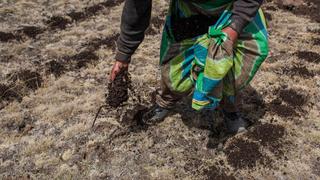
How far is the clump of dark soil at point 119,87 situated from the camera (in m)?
4.83

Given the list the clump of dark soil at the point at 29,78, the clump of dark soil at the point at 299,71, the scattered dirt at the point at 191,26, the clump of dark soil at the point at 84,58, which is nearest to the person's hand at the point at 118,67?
the scattered dirt at the point at 191,26

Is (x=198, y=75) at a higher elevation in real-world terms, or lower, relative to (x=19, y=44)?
higher

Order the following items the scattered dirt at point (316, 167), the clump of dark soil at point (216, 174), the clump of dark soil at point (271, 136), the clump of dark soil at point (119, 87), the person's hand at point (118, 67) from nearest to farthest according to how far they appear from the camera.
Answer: the person's hand at point (118, 67), the clump of dark soil at point (119, 87), the clump of dark soil at point (216, 174), the scattered dirt at point (316, 167), the clump of dark soil at point (271, 136)

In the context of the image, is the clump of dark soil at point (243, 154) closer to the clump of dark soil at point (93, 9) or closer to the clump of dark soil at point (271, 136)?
the clump of dark soil at point (271, 136)

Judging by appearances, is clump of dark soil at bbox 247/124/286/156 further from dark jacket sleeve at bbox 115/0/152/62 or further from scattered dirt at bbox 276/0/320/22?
scattered dirt at bbox 276/0/320/22

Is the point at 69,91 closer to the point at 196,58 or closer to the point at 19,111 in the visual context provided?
the point at 19,111

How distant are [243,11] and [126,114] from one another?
105 inches

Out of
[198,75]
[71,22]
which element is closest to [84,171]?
[198,75]

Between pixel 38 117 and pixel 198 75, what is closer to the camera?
pixel 198 75

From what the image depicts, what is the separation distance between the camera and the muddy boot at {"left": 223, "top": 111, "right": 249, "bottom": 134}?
5643 mm

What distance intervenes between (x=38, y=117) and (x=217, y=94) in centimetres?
301

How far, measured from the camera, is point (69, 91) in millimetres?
6898

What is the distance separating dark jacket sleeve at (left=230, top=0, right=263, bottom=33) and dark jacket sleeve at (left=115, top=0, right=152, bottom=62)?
89 cm

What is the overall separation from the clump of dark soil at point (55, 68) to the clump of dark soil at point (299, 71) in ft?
13.2
